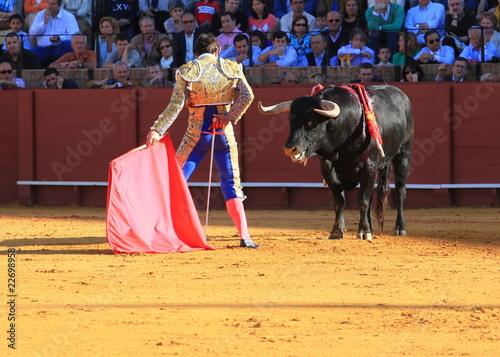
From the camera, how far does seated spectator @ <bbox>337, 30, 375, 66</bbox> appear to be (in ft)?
33.9

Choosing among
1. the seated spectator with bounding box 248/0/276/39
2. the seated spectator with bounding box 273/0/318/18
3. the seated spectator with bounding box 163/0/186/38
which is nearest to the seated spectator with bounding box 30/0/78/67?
the seated spectator with bounding box 163/0/186/38

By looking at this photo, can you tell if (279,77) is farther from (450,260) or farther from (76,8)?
(450,260)

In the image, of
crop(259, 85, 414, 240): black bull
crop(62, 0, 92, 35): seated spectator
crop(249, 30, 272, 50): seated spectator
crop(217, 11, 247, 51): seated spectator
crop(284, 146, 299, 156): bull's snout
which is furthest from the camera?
crop(62, 0, 92, 35): seated spectator

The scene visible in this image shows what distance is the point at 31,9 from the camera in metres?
12.4

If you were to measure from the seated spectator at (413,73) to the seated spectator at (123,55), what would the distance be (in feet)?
10.3

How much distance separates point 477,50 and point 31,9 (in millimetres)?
5775

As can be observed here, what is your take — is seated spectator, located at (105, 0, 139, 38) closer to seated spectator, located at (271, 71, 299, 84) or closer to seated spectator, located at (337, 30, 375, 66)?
seated spectator, located at (271, 71, 299, 84)

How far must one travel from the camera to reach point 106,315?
4387 mm

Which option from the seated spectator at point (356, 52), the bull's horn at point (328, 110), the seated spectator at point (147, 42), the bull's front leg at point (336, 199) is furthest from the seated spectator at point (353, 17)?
the bull's horn at point (328, 110)

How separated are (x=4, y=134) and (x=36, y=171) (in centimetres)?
60

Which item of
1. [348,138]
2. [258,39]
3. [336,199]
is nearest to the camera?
[348,138]

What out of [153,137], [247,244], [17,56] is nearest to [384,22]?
[17,56]

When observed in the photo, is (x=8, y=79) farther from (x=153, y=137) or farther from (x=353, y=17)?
(x=153, y=137)

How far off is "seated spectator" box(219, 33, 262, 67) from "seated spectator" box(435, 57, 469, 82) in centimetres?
205
